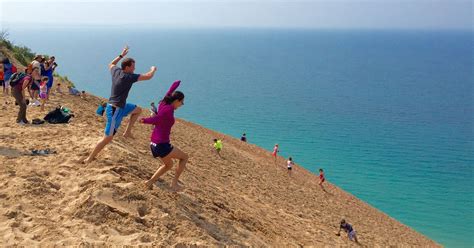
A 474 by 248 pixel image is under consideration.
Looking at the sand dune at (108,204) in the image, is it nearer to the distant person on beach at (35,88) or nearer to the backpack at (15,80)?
the distant person on beach at (35,88)

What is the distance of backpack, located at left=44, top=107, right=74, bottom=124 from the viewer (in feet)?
37.4

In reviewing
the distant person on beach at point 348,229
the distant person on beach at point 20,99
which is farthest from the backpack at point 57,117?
the distant person on beach at point 348,229

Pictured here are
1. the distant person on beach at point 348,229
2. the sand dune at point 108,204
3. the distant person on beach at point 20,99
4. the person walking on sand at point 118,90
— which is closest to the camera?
the sand dune at point 108,204

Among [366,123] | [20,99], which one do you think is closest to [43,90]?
[20,99]

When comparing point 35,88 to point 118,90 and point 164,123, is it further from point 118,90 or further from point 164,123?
point 164,123

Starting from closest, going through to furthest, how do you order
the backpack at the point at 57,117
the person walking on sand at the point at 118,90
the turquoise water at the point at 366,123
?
the person walking on sand at the point at 118,90 < the backpack at the point at 57,117 < the turquoise water at the point at 366,123

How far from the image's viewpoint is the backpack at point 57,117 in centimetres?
1141

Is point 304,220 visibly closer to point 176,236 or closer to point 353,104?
point 176,236

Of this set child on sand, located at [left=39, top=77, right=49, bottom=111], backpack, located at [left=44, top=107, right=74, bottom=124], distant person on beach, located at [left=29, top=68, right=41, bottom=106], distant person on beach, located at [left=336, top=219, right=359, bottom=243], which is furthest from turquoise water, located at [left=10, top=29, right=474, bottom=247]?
distant person on beach, located at [left=29, top=68, right=41, bottom=106]

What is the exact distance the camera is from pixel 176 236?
6477mm

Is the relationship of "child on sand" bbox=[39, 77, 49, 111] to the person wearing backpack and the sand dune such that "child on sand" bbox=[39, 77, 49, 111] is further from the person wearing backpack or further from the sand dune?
the person wearing backpack

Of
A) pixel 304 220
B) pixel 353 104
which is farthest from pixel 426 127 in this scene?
pixel 304 220

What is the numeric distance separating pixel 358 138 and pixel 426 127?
1300 centimetres

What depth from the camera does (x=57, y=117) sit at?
1155 centimetres
